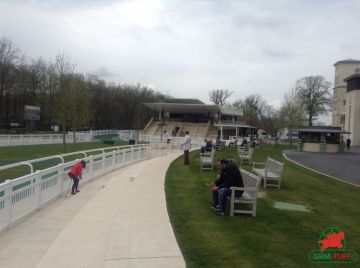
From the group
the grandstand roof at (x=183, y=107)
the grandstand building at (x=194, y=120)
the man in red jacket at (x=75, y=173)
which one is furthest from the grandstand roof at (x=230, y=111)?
the man in red jacket at (x=75, y=173)

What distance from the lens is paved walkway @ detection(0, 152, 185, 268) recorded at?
18.0 ft

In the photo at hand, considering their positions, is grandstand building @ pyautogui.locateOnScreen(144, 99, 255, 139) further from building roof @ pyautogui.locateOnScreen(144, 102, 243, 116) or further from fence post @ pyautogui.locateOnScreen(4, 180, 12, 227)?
fence post @ pyautogui.locateOnScreen(4, 180, 12, 227)

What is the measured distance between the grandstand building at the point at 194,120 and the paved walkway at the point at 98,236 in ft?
203

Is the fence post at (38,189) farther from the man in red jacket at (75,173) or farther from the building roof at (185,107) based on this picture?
the building roof at (185,107)

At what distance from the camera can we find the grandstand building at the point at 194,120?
245ft

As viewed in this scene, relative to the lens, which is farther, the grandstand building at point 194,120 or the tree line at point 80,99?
the grandstand building at point 194,120


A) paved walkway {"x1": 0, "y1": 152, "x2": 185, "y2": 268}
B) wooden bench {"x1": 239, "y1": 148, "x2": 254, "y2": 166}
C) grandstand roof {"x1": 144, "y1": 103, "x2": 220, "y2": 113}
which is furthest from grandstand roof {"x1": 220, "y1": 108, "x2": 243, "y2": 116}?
paved walkway {"x1": 0, "y1": 152, "x2": 185, "y2": 268}

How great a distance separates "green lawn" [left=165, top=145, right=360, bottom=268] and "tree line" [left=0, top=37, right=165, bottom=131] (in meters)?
22.9

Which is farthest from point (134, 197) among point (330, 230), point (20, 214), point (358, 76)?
point (358, 76)

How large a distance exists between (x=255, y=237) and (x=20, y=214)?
474cm

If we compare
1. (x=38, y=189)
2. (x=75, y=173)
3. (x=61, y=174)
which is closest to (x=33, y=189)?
(x=38, y=189)

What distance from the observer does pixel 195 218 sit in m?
8.13

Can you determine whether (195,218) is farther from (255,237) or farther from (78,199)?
(78,199)

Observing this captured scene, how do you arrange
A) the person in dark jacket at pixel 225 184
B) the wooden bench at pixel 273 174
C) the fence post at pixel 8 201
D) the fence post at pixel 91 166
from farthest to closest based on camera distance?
the fence post at pixel 91 166 < the wooden bench at pixel 273 174 < the person in dark jacket at pixel 225 184 < the fence post at pixel 8 201
